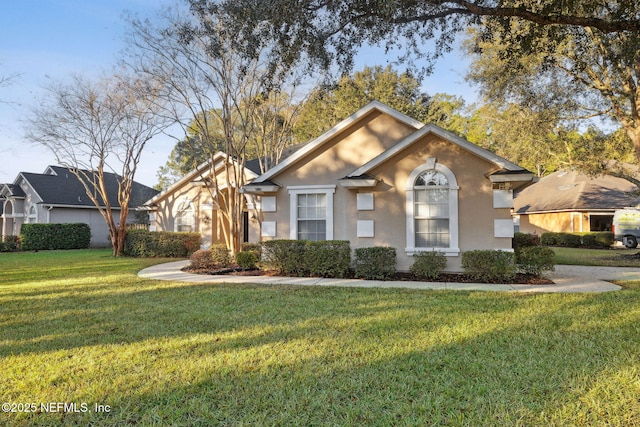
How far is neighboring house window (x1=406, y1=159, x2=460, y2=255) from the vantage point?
438 inches

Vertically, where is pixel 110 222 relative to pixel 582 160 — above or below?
below

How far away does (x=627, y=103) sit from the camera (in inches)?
602

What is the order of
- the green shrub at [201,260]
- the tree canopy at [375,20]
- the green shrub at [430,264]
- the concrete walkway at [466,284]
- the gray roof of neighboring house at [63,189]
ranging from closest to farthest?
1. the tree canopy at [375,20]
2. the concrete walkway at [466,284]
3. the green shrub at [430,264]
4. the green shrub at [201,260]
5. the gray roof of neighboring house at [63,189]

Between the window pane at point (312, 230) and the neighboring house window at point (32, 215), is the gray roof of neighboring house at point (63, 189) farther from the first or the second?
the window pane at point (312, 230)

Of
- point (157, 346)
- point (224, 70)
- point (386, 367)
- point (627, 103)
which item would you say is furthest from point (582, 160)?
point (157, 346)

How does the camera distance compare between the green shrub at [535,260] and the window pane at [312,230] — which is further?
the window pane at [312,230]

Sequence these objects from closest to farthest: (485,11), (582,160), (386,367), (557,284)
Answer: (386,367) < (485,11) < (557,284) < (582,160)

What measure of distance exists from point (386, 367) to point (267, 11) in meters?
6.40

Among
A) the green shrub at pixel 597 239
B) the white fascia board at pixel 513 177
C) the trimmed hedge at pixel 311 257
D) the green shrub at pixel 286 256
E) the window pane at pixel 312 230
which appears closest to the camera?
the white fascia board at pixel 513 177

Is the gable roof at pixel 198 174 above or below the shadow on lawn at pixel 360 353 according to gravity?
above

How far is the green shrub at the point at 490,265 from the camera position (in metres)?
10.2

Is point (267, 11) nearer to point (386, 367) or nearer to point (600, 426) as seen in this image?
point (386, 367)

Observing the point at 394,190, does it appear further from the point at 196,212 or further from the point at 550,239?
the point at 550,239

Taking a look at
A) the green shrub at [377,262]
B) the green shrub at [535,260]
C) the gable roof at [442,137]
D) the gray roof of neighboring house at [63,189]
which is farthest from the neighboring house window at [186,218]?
the green shrub at [535,260]
